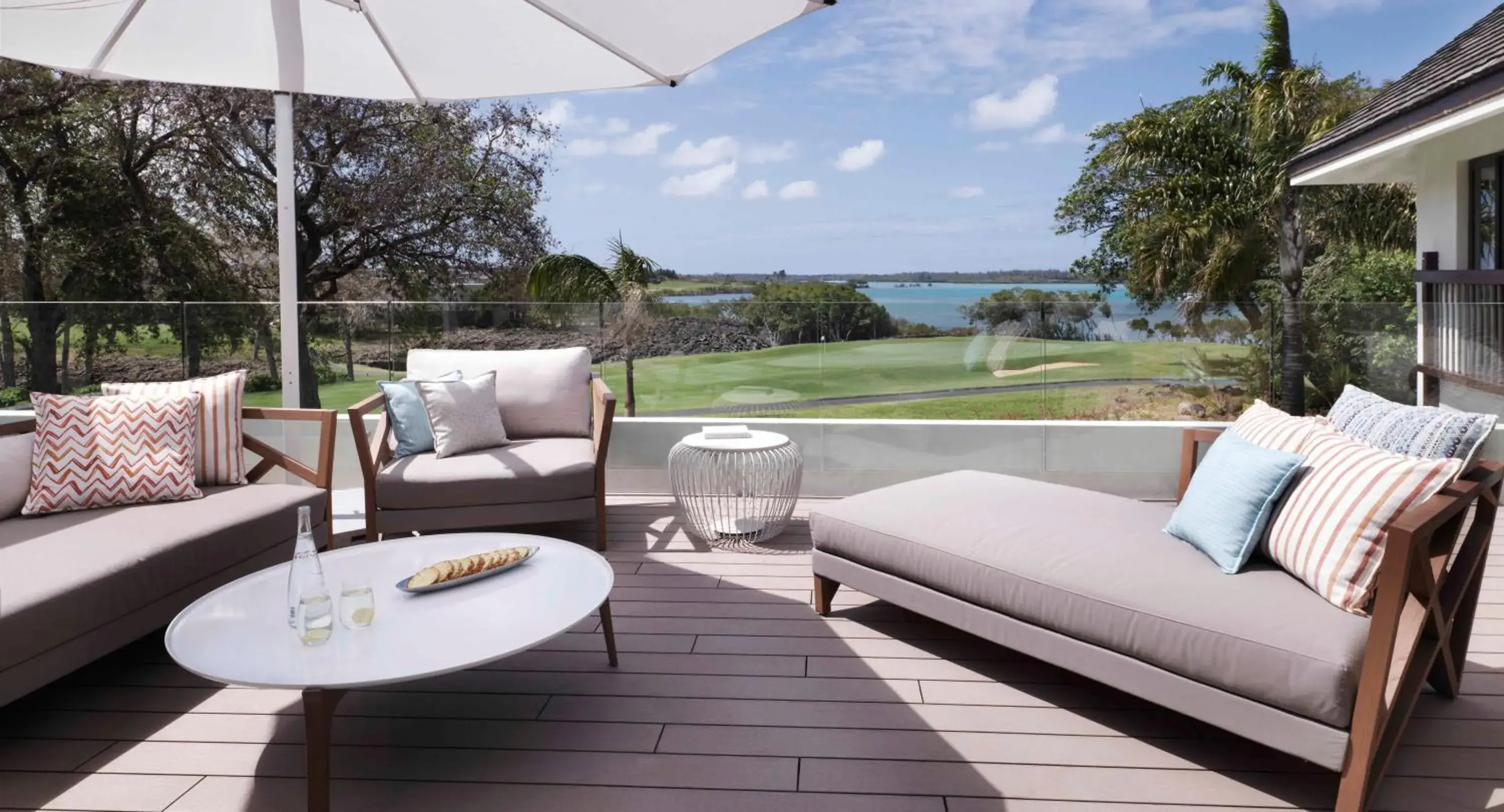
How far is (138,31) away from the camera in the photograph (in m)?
3.34

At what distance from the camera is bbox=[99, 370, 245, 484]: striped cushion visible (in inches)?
144

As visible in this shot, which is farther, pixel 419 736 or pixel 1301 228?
pixel 1301 228

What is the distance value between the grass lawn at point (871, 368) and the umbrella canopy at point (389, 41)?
2.55m

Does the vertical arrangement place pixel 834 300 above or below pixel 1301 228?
below

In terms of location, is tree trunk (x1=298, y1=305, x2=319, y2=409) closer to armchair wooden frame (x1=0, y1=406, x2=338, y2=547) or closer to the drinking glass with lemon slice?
armchair wooden frame (x1=0, y1=406, x2=338, y2=547)

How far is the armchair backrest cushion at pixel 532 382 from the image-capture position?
473 cm

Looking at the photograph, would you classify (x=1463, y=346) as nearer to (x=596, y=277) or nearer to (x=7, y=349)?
(x=596, y=277)

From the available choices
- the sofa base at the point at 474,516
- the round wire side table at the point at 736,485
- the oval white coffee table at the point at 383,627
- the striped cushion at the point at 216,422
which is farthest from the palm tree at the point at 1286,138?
the striped cushion at the point at 216,422

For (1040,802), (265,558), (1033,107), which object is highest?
(1033,107)

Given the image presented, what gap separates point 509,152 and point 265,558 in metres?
9.50

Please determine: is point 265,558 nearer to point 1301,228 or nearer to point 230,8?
point 230,8

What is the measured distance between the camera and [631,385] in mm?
5863

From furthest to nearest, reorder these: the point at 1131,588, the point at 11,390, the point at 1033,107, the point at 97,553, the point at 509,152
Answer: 1. the point at 1033,107
2. the point at 509,152
3. the point at 11,390
4. the point at 97,553
5. the point at 1131,588

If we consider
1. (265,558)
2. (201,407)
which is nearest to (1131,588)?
(265,558)
